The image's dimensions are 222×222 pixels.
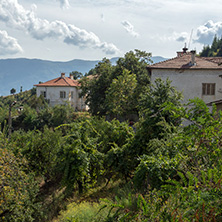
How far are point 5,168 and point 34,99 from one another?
37494mm

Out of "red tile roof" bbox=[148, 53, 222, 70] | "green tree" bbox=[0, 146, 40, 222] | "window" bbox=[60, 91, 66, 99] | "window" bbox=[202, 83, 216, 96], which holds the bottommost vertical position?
"green tree" bbox=[0, 146, 40, 222]

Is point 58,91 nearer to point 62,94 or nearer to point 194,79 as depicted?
point 62,94

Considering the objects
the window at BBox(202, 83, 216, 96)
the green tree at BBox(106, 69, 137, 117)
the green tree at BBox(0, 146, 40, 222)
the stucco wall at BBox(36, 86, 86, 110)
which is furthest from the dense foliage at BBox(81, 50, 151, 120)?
the stucco wall at BBox(36, 86, 86, 110)

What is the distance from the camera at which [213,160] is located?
17.1 feet

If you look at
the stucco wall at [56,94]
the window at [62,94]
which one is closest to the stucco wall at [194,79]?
the stucco wall at [56,94]

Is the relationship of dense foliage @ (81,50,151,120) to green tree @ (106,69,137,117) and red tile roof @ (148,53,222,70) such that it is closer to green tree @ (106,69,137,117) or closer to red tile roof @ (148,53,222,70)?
green tree @ (106,69,137,117)

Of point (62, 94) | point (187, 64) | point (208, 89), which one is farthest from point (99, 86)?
point (62, 94)

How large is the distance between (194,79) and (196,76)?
0.29 metres

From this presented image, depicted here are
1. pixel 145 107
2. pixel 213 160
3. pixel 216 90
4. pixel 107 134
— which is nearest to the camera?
pixel 213 160

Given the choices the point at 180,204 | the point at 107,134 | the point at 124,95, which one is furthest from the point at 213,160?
the point at 124,95

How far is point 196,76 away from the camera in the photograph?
23.7 metres

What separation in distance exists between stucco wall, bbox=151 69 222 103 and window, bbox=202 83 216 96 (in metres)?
0.24

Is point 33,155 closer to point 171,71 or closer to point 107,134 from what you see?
point 107,134

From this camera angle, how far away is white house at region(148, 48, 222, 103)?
76.8 ft
